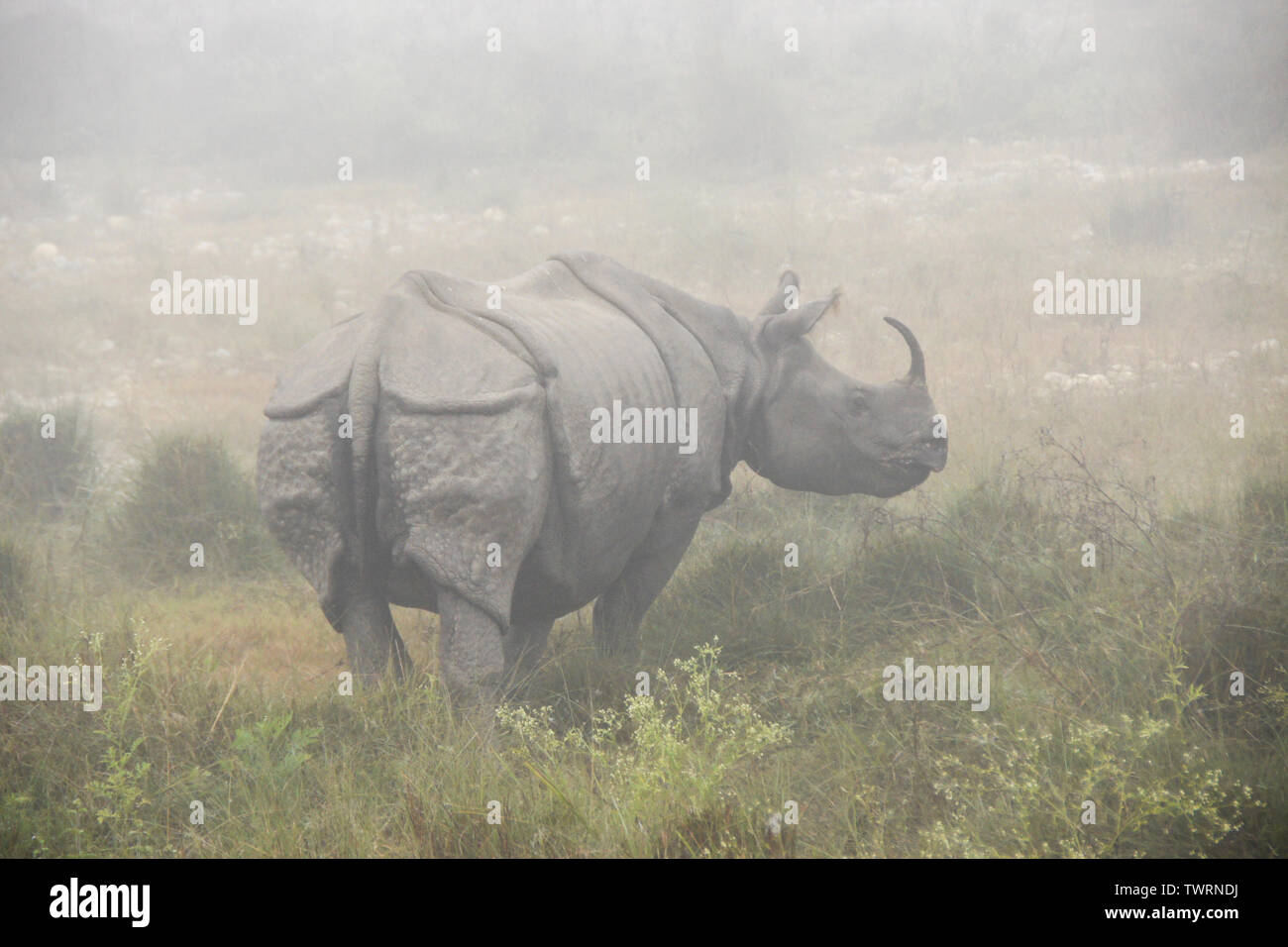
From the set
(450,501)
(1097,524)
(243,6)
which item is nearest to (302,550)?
(450,501)

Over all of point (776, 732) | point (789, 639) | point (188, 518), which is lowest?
point (776, 732)

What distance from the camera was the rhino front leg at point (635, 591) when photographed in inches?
201

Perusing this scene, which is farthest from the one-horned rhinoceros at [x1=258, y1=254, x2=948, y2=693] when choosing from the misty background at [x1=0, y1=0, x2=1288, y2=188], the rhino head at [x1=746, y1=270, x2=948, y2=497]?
the misty background at [x1=0, y1=0, x2=1288, y2=188]

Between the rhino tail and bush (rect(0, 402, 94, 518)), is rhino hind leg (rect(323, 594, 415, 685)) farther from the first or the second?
bush (rect(0, 402, 94, 518))

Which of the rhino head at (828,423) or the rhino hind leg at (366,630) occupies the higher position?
the rhino head at (828,423)

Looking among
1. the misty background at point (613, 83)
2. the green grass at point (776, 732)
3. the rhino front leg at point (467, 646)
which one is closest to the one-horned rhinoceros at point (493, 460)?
the rhino front leg at point (467, 646)

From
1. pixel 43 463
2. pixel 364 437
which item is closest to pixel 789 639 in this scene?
pixel 364 437

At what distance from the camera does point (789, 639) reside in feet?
16.8

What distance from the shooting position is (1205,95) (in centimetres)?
1775

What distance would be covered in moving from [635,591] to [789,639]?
0.73 metres

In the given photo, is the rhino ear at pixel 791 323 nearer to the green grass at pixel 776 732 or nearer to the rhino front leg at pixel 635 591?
the rhino front leg at pixel 635 591

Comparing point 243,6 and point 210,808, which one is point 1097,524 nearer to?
point 210,808

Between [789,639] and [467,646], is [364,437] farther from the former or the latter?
[789,639]

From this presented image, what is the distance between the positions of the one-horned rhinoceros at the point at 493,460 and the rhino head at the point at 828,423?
48 centimetres
